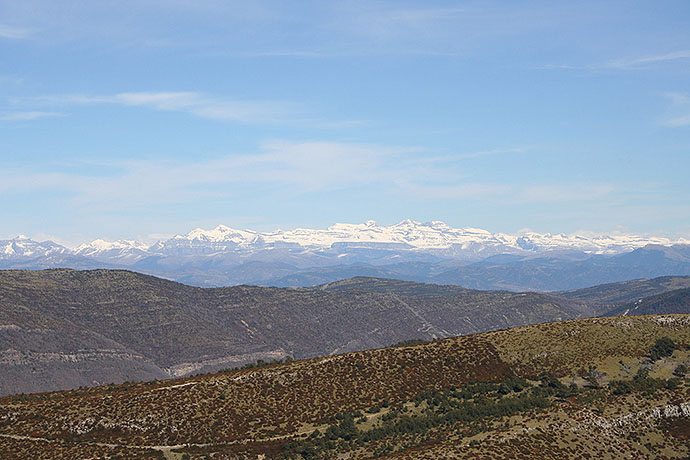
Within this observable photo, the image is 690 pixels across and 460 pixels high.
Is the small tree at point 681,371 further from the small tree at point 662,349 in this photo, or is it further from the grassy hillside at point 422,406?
the small tree at point 662,349

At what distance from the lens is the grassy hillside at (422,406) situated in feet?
254

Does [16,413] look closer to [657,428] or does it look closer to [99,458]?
[99,458]

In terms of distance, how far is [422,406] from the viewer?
92.6m

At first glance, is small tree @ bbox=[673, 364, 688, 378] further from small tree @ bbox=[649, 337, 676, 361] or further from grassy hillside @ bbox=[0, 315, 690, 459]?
small tree @ bbox=[649, 337, 676, 361]

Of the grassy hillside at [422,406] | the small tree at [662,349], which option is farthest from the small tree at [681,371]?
the small tree at [662,349]

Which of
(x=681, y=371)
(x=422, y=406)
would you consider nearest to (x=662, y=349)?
(x=681, y=371)

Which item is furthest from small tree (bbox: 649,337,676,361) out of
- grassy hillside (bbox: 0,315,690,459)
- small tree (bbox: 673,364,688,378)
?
small tree (bbox: 673,364,688,378)

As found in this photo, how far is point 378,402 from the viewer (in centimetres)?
9525

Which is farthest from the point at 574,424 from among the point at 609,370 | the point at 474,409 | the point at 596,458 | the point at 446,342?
the point at 446,342

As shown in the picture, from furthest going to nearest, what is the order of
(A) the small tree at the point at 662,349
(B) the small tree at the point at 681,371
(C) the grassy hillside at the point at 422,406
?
(A) the small tree at the point at 662,349 < (B) the small tree at the point at 681,371 < (C) the grassy hillside at the point at 422,406

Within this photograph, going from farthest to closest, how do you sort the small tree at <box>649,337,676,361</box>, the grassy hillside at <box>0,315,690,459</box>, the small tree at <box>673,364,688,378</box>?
the small tree at <box>649,337,676,361</box> < the small tree at <box>673,364,688,378</box> < the grassy hillside at <box>0,315,690,459</box>

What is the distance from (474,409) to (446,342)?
2864cm

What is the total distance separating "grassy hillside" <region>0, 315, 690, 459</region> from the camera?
254 feet

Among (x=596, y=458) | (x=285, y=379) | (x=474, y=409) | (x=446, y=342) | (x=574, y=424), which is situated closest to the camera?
(x=596, y=458)
